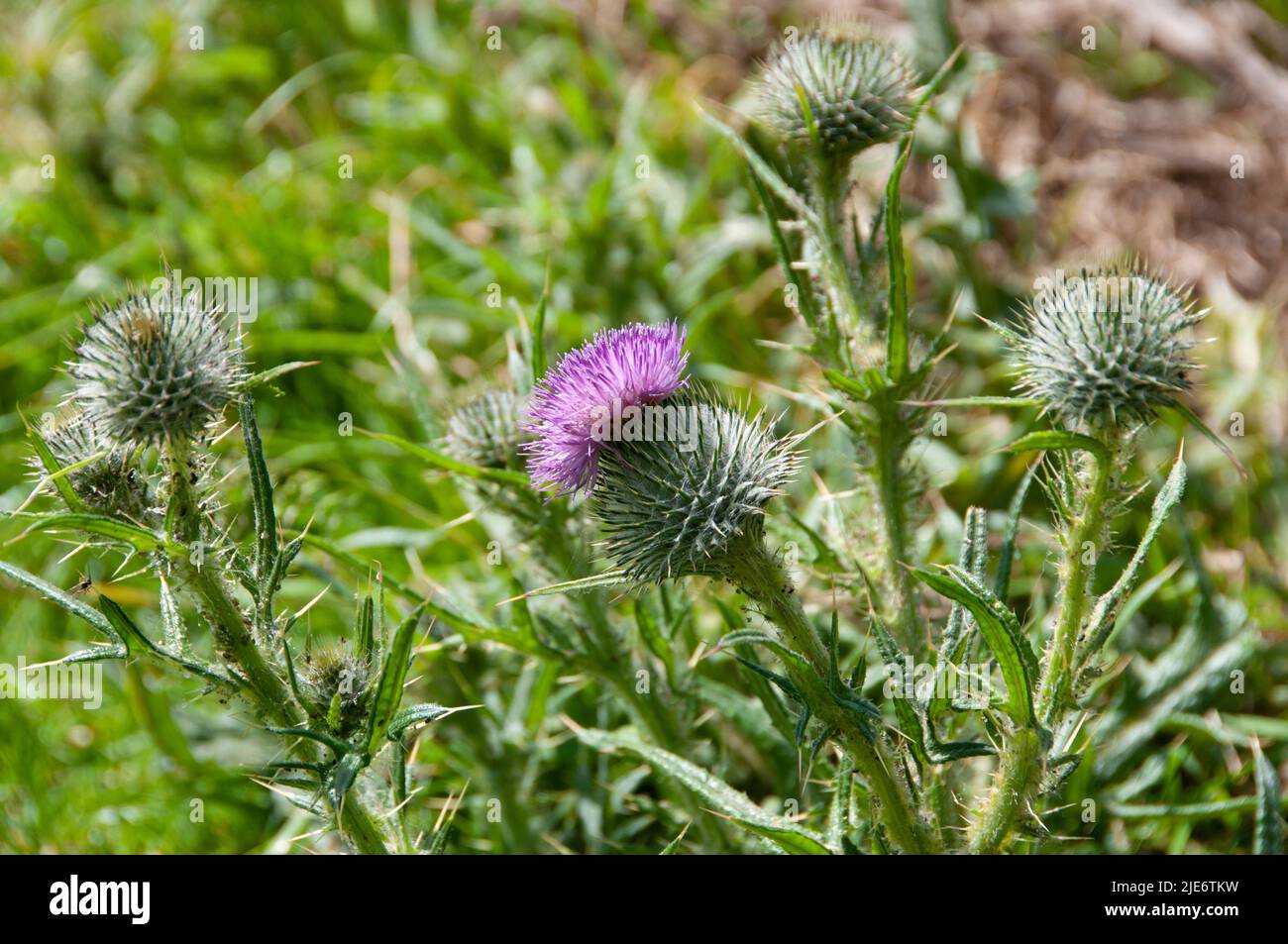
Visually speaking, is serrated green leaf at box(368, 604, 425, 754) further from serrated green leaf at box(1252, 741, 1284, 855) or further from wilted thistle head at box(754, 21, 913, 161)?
serrated green leaf at box(1252, 741, 1284, 855)

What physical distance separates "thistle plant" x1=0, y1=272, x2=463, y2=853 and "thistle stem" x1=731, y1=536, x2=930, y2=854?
1.96ft

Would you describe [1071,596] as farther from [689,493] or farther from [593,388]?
[593,388]

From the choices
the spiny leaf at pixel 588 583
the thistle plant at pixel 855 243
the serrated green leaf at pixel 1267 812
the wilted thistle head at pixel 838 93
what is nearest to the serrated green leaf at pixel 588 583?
the spiny leaf at pixel 588 583

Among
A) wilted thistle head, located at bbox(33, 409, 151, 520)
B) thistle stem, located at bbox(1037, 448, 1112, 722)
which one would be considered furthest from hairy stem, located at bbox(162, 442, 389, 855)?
thistle stem, located at bbox(1037, 448, 1112, 722)

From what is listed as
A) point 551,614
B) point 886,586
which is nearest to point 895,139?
point 886,586

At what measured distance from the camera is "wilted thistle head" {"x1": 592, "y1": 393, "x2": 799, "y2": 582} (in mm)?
1971

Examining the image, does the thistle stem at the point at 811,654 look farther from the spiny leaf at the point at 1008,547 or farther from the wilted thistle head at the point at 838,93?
the wilted thistle head at the point at 838,93

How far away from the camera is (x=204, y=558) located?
6.82ft

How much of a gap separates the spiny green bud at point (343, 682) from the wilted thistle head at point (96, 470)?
18.0 inches

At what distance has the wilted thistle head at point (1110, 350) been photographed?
6.77 feet

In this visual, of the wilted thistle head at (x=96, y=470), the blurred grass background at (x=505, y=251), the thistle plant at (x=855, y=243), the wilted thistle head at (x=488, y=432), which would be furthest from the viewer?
the blurred grass background at (x=505, y=251)

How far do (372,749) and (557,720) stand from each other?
140cm

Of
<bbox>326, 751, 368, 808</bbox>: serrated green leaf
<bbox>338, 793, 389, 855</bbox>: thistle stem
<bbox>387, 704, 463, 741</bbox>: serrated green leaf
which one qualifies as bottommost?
<bbox>338, 793, 389, 855</bbox>: thistle stem
